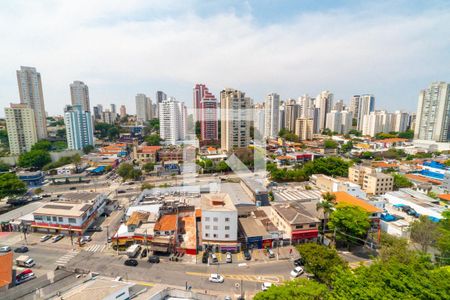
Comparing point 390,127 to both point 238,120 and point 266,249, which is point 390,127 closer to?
point 238,120

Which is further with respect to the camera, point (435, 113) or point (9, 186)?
point (435, 113)

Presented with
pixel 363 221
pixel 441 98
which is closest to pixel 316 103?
pixel 441 98

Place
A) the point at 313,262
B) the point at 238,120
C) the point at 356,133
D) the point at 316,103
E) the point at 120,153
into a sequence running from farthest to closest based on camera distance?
the point at 316,103 < the point at 356,133 < the point at 120,153 < the point at 238,120 < the point at 313,262

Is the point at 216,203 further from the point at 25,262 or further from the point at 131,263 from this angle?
the point at 25,262

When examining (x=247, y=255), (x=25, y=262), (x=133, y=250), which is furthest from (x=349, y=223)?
(x=25, y=262)

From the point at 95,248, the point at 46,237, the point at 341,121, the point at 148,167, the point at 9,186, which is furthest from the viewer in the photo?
the point at 341,121

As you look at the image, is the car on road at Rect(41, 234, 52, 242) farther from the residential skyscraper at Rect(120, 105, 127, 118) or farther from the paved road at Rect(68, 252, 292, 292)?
the residential skyscraper at Rect(120, 105, 127, 118)

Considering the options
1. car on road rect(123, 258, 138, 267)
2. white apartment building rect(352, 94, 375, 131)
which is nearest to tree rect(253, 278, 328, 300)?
car on road rect(123, 258, 138, 267)
